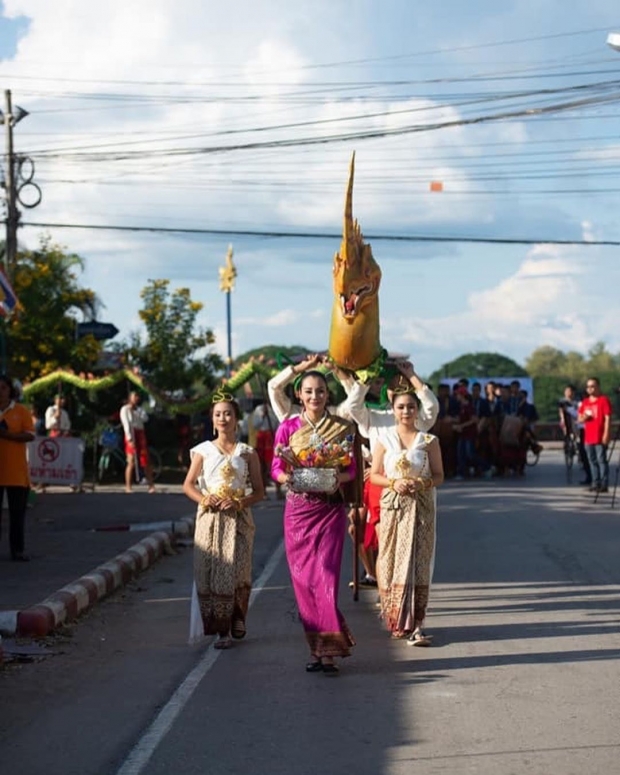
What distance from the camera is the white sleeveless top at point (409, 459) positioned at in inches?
385

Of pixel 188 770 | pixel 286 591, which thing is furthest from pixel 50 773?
pixel 286 591

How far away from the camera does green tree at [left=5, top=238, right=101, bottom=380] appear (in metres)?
28.8

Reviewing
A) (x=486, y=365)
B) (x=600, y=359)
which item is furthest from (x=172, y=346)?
(x=600, y=359)

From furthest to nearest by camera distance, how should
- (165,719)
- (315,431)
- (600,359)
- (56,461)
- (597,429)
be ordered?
(600,359) → (56,461) → (597,429) → (315,431) → (165,719)

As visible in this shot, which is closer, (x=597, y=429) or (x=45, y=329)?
(x=597, y=429)

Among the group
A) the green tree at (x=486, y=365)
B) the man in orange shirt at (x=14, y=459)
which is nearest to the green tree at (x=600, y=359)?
the green tree at (x=486, y=365)

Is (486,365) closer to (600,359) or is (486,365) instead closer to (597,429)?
(600,359)

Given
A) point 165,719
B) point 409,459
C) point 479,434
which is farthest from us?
point 479,434

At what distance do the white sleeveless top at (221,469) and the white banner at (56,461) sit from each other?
45.1 feet

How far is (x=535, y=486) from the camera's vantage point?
25.7 metres

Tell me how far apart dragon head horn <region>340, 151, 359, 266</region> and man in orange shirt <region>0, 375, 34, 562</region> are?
15.3 ft

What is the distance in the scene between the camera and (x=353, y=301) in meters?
11.4

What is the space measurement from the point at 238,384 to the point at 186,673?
1742 centimetres

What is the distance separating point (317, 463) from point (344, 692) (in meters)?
1.64
